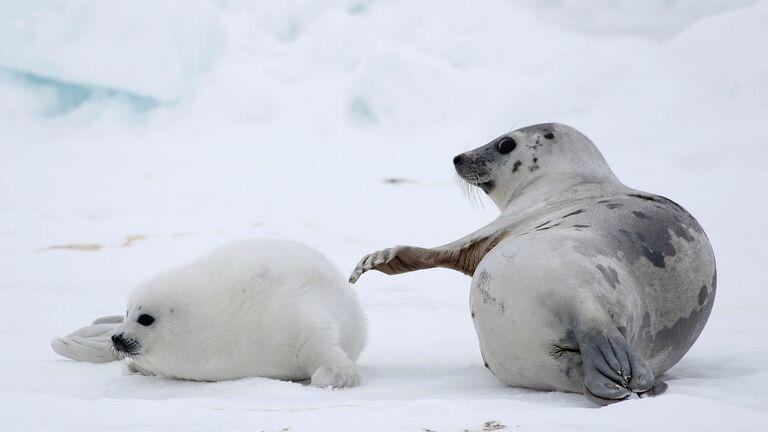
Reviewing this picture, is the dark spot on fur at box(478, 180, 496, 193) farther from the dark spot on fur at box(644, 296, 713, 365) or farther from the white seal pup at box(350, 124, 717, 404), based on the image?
the dark spot on fur at box(644, 296, 713, 365)

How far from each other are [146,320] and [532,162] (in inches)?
51.9

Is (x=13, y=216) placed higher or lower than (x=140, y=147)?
lower

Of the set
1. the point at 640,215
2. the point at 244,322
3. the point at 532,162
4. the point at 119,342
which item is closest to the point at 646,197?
the point at 640,215

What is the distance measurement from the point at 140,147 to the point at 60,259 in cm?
434

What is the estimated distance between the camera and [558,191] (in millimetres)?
2684

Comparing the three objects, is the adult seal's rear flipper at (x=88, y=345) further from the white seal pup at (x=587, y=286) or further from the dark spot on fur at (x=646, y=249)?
the dark spot on fur at (x=646, y=249)

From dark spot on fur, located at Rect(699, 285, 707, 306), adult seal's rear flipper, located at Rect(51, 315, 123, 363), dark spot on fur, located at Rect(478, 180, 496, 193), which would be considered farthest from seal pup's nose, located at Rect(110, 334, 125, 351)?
dark spot on fur, located at Rect(699, 285, 707, 306)

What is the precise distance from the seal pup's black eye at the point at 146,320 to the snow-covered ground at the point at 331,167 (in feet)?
0.56

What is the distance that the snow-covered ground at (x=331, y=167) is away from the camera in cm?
197

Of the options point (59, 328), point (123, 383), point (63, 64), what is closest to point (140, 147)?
point (63, 64)

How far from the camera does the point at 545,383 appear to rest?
2.04 metres

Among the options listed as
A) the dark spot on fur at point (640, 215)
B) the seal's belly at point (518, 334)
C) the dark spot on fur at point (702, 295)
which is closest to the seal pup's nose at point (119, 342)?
the seal's belly at point (518, 334)

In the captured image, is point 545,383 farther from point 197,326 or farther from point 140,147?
point 140,147

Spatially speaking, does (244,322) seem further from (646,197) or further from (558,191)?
(646,197)
